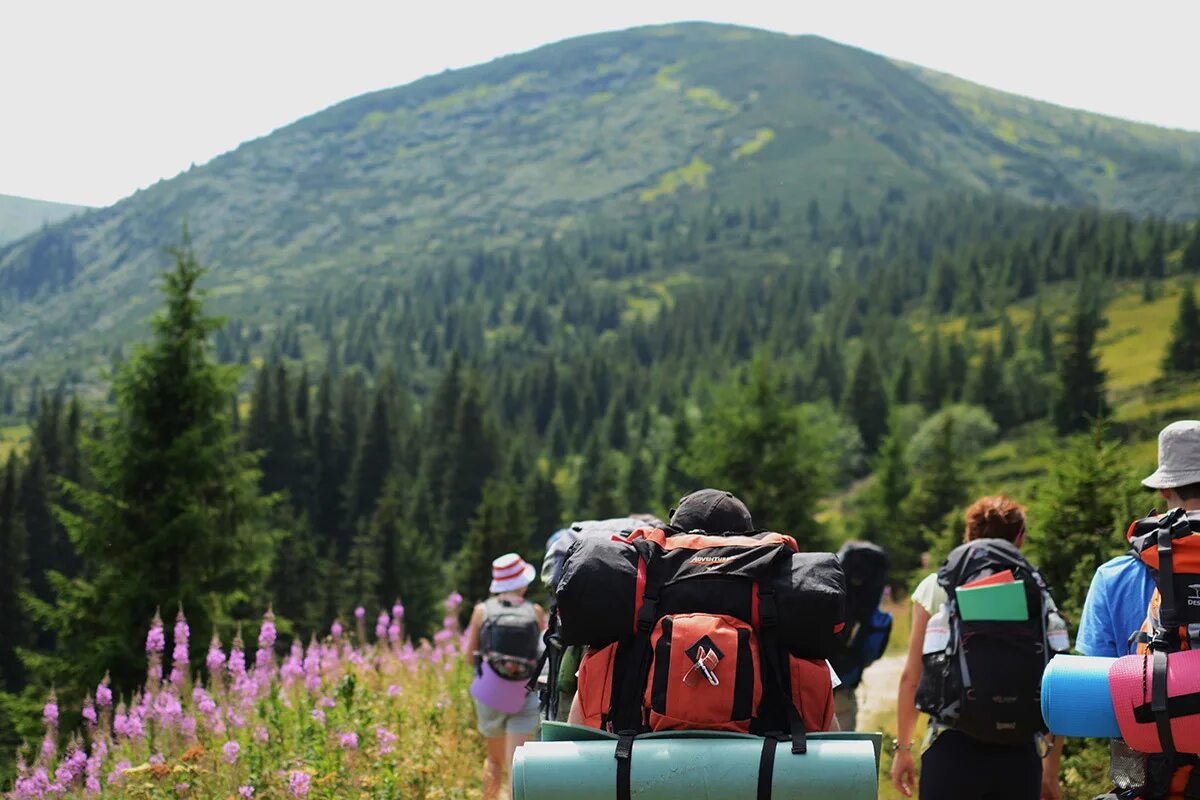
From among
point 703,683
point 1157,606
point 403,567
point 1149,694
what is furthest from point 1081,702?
point 403,567

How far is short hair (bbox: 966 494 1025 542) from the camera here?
504cm

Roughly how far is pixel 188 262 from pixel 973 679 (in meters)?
17.9

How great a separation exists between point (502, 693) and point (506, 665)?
0.60 feet

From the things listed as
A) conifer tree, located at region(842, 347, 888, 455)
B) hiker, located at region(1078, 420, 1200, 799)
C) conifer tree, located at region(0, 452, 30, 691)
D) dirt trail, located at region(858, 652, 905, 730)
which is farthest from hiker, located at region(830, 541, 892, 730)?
conifer tree, located at region(842, 347, 888, 455)

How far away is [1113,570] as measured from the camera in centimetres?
383

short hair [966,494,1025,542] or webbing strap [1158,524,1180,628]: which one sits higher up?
webbing strap [1158,524,1180,628]

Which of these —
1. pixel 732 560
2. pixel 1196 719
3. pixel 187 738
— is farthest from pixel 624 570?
pixel 187 738

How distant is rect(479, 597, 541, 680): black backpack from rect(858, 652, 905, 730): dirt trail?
14.8 ft

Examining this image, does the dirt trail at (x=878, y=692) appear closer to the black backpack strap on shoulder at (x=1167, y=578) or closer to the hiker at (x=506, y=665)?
the hiker at (x=506, y=665)

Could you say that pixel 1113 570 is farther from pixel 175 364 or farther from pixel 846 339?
pixel 846 339

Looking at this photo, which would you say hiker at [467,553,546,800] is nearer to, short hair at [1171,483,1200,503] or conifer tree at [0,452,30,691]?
short hair at [1171,483,1200,503]

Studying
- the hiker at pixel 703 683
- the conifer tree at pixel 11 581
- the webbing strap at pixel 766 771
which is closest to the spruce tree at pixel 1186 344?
the conifer tree at pixel 11 581

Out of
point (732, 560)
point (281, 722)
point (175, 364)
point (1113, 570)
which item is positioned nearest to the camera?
point (732, 560)

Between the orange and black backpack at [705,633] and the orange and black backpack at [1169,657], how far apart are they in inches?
36.5
